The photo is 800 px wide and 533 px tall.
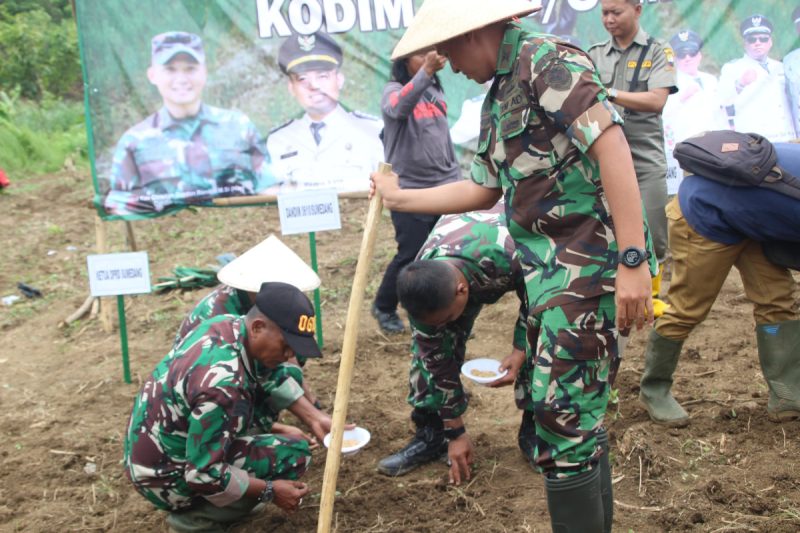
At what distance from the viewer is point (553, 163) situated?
2311 millimetres

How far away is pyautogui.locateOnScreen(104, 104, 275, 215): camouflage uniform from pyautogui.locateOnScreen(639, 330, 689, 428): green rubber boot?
2847 mm

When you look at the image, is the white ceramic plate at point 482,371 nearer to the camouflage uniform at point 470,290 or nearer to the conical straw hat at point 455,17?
the camouflage uniform at point 470,290

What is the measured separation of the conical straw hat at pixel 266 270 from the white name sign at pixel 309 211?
833mm

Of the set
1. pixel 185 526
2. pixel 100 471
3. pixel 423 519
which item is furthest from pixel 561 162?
pixel 100 471

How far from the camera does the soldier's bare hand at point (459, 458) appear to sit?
343cm

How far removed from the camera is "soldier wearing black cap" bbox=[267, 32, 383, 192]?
536 centimetres

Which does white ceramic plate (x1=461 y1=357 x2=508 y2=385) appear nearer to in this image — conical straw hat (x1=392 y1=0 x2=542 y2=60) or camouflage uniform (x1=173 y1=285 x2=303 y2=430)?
camouflage uniform (x1=173 y1=285 x2=303 y2=430)

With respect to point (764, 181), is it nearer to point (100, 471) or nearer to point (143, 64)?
point (100, 471)

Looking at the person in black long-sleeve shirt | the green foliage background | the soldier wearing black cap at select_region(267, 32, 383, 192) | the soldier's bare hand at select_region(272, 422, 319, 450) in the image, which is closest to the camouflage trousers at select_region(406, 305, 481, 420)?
the soldier's bare hand at select_region(272, 422, 319, 450)

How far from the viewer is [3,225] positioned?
859 cm

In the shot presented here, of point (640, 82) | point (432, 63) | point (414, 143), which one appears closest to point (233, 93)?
point (414, 143)

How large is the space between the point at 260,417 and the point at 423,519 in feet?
2.79

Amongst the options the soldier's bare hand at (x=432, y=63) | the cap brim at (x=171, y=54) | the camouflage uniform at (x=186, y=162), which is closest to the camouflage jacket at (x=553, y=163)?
the soldier's bare hand at (x=432, y=63)

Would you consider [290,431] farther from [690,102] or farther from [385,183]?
[690,102]
